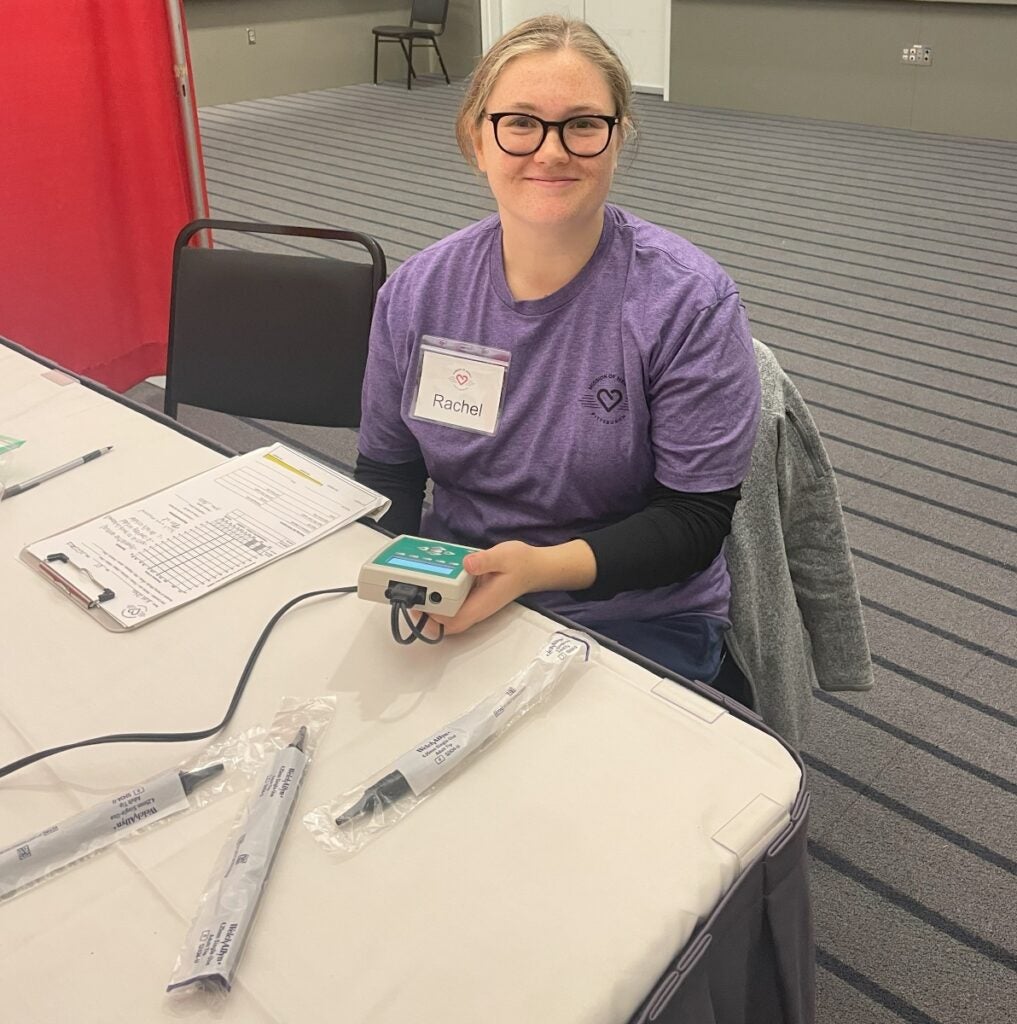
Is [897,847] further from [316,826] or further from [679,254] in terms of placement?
[316,826]

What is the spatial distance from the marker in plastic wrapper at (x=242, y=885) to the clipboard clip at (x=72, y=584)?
323mm

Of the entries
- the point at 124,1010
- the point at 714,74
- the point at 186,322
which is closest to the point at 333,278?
the point at 186,322

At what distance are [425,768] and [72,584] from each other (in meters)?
0.48

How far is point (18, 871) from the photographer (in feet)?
2.42

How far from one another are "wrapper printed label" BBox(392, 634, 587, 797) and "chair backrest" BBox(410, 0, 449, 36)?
7754 mm

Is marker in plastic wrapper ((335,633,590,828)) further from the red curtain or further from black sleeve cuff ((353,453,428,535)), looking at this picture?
the red curtain

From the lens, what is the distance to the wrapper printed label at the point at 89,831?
2.42 feet

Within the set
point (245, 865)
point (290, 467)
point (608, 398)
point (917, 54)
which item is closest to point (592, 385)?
point (608, 398)

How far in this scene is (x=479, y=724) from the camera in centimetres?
84

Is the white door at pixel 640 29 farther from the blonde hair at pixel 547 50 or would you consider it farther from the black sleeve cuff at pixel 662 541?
the black sleeve cuff at pixel 662 541

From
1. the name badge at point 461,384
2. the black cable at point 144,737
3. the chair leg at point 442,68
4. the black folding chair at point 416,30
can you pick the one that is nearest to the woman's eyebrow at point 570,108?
the name badge at point 461,384

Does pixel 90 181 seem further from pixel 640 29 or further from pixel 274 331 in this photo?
pixel 640 29

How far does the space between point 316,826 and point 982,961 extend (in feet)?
3.54

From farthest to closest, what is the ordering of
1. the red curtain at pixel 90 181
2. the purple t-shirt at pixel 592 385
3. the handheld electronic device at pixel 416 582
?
the red curtain at pixel 90 181 → the purple t-shirt at pixel 592 385 → the handheld electronic device at pixel 416 582
